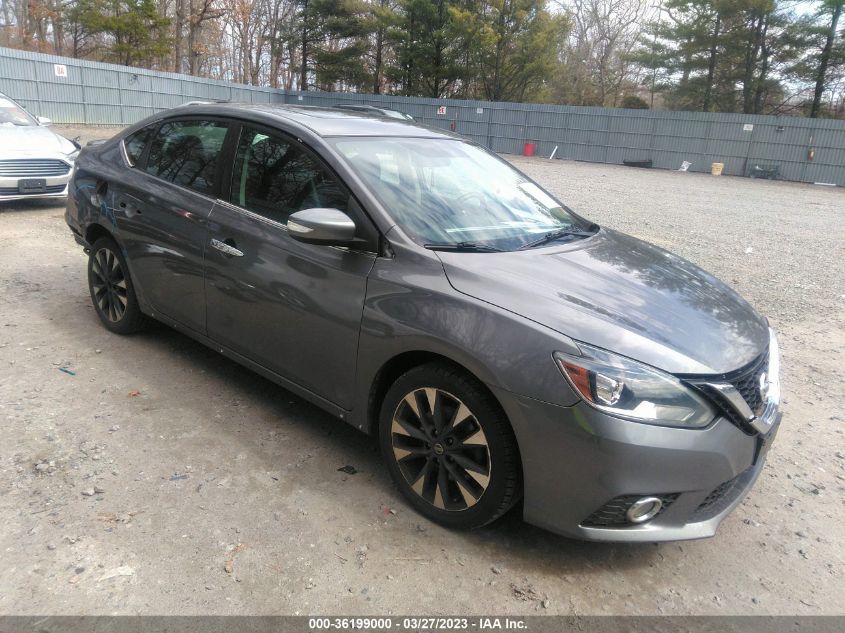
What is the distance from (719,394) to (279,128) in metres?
2.53

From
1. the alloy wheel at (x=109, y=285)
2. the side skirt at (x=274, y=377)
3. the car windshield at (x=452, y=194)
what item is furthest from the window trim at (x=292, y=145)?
→ the alloy wheel at (x=109, y=285)

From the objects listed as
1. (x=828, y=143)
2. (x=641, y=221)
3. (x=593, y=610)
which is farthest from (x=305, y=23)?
(x=593, y=610)

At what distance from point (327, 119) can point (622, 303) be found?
6.46 ft

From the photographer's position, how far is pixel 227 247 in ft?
11.4

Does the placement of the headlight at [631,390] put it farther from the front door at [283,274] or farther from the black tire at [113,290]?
the black tire at [113,290]

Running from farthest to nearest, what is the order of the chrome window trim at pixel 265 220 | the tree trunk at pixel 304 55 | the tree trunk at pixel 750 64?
the tree trunk at pixel 304 55, the tree trunk at pixel 750 64, the chrome window trim at pixel 265 220

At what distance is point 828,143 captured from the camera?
87.4 feet

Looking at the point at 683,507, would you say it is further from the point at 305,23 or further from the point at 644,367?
the point at 305,23

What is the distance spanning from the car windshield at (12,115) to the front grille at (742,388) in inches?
411

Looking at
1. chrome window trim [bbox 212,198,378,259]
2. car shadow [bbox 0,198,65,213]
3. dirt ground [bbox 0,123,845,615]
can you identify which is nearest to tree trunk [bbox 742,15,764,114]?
car shadow [bbox 0,198,65,213]

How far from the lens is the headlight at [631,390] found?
2270 millimetres

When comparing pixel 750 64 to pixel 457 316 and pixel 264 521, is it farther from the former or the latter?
pixel 264 521

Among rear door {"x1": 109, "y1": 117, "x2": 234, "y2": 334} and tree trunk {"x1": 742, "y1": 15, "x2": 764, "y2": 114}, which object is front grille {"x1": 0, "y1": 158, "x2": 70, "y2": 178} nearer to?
rear door {"x1": 109, "y1": 117, "x2": 234, "y2": 334}

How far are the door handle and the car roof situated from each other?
0.72 metres
